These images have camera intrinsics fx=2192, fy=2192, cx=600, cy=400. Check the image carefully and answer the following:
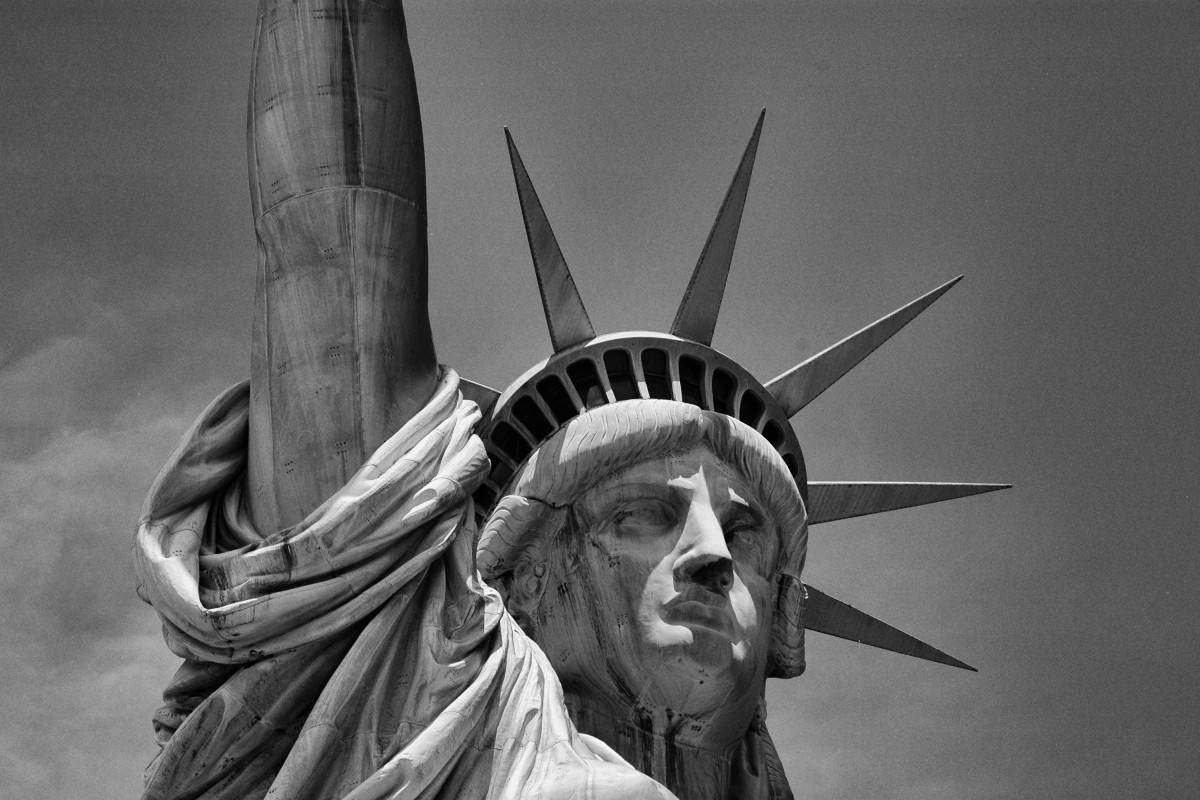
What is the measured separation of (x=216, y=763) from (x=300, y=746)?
579mm

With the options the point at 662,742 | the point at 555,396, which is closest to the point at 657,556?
the point at 662,742

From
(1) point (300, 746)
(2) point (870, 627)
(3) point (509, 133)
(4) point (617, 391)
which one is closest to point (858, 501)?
(2) point (870, 627)

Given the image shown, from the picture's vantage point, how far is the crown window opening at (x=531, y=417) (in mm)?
16078

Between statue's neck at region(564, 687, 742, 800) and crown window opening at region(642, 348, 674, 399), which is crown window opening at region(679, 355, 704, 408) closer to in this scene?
crown window opening at region(642, 348, 674, 399)

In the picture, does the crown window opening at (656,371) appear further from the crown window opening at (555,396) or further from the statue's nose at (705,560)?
the statue's nose at (705,560)

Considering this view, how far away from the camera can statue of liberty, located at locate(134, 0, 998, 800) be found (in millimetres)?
12406

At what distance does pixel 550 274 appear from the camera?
16.3 metres

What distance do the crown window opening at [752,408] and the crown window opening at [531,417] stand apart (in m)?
1.59

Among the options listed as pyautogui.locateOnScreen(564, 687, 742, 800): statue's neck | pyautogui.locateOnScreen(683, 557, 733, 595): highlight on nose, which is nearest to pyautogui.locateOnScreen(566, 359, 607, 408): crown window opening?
pyautogui.locateOnScreen(683, 557, 733, 595): highlight on nose

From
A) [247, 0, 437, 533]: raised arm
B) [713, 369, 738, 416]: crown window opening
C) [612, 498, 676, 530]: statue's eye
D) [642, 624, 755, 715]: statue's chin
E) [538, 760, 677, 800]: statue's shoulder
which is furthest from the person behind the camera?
[713, 369, 738, 416]: crown window opening

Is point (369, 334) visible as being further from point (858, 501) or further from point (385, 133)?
point (858, 501)

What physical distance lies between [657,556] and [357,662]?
2.79m

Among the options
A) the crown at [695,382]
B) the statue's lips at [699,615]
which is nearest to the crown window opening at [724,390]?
the crown at [695,382]

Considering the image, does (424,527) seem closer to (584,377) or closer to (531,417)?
(531,417)
